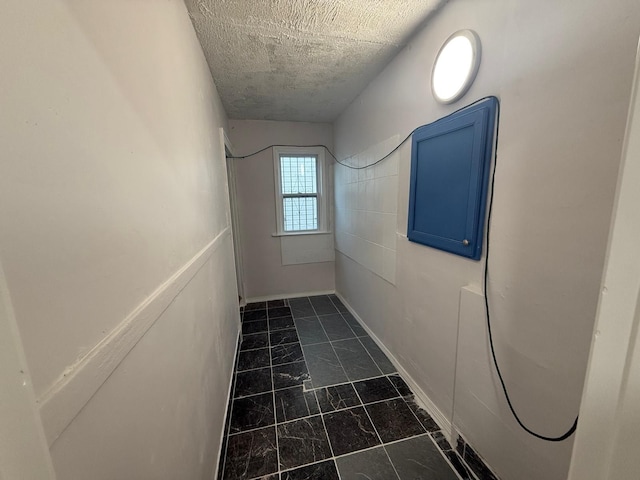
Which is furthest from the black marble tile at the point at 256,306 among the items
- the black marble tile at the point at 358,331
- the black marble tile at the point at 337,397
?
the black marble tile at the point at 337,397

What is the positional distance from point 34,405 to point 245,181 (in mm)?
3249

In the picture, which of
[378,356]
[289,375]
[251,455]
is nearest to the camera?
[251,455]

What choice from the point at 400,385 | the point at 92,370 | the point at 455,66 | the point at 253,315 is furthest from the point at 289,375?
the point at 455,66

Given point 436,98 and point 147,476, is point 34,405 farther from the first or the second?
point 436,98

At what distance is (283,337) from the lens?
2.63 m

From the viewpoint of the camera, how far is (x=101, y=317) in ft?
1.63

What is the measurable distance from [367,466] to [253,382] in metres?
1.01

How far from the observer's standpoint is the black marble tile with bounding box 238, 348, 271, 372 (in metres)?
2.19

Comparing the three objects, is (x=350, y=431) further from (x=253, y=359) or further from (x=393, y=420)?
(x=253, y=359)

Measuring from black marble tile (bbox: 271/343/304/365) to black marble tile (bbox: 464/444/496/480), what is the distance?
132 cm

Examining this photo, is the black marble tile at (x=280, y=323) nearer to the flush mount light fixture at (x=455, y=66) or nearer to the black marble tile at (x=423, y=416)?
the black marble tile at (x=423, y=416)

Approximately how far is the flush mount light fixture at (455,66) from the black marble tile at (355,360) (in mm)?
1991

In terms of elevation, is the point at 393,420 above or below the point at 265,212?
below

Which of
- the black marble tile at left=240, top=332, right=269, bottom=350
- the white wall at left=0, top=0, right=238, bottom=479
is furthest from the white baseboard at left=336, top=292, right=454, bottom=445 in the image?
the white wall at left=0, top=0, right=238, bottom=479
